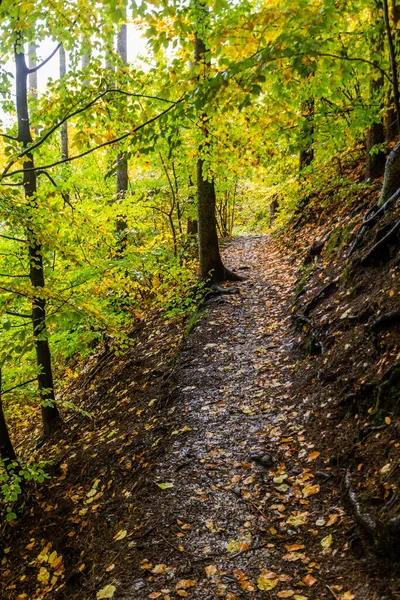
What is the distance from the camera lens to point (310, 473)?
389 centimetres

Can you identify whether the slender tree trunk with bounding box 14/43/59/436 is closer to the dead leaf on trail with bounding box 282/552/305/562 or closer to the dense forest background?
the dense forest background

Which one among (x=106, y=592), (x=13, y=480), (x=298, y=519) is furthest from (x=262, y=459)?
(x=13, y=480)

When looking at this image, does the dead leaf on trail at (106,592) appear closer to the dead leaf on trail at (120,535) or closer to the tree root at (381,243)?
the dead leaf on trail at (120,535)

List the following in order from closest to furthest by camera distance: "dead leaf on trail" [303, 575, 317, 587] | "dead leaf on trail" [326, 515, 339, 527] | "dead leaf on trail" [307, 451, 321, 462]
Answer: "dead leaf on trail" [303, 575, 317, 587], "dead leaf on trail" [326, 515, 339, 527], "dead leaf on trail" [307, 451, 321, 462]

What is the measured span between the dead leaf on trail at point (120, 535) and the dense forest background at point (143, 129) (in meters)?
1.30

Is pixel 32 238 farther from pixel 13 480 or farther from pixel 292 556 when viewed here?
pixel 292 556

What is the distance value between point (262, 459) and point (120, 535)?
161 cm

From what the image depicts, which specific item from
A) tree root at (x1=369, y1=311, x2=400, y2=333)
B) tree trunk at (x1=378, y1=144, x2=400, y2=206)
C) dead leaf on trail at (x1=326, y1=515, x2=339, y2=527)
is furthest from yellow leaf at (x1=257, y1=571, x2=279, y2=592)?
tree trunk at (x1=378, y1=144, x2=400, y2=206)

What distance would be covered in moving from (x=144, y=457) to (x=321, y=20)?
4.79 metres

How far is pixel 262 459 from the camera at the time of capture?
427 centimetres

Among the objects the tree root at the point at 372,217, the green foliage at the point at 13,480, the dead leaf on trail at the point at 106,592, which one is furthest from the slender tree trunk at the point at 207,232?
the dead leaf on trail at the point at 106,592

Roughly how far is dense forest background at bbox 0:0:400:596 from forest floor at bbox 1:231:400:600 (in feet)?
2.35

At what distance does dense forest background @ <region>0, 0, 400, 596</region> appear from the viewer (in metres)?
3.22

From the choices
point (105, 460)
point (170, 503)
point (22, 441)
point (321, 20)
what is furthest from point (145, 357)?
point (321, 20)
